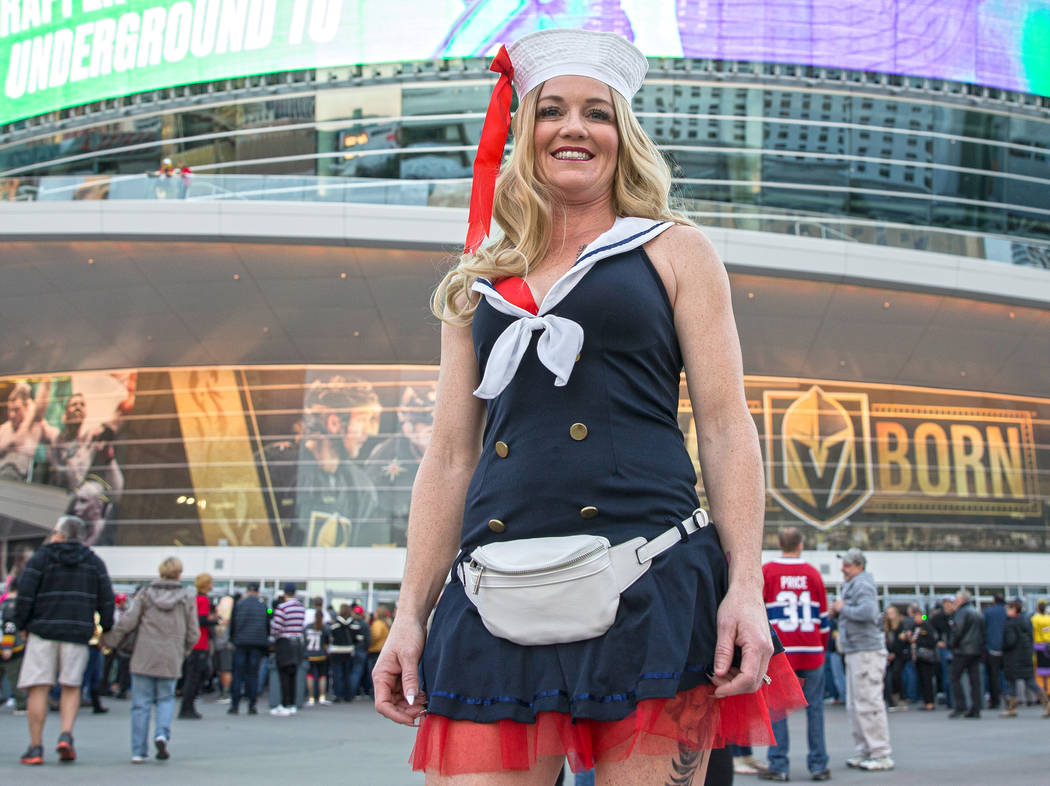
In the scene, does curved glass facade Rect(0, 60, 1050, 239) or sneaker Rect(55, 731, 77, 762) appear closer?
sneaker Rect(55, 731, 77, 762)

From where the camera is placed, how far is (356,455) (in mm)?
28953

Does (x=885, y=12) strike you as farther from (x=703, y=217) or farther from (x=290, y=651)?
(x=290, y=651)

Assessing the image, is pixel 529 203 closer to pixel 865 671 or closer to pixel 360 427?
pixel 865 671

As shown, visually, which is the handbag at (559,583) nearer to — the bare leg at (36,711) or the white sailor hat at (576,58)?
the white sailor hat at (576,58)

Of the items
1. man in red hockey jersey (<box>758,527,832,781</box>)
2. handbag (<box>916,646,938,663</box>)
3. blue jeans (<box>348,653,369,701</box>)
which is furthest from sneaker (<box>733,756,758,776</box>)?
blue jeans (<box>348,653,369,701</box>)

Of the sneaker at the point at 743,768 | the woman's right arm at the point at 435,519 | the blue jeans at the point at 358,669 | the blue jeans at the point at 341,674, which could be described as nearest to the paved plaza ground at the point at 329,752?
the sneaker at the point at 743,768

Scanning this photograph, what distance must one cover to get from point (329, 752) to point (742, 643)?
8.22 metres

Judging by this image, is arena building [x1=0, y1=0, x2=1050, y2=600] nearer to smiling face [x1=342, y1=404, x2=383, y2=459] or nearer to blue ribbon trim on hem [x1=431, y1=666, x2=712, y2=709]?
smiling face [x1=342, y1=404, x2=383, y2=459]

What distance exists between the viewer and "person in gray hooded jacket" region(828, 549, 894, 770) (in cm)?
845

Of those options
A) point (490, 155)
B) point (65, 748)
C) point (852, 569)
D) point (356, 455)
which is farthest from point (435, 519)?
point (356, 455)

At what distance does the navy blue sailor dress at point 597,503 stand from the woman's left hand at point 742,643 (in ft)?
0.13

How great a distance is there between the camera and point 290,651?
14242 mm

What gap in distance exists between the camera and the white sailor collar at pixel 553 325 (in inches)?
78.3

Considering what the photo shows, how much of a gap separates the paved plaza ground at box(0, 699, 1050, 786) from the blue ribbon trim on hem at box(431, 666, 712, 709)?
18.7 feet
